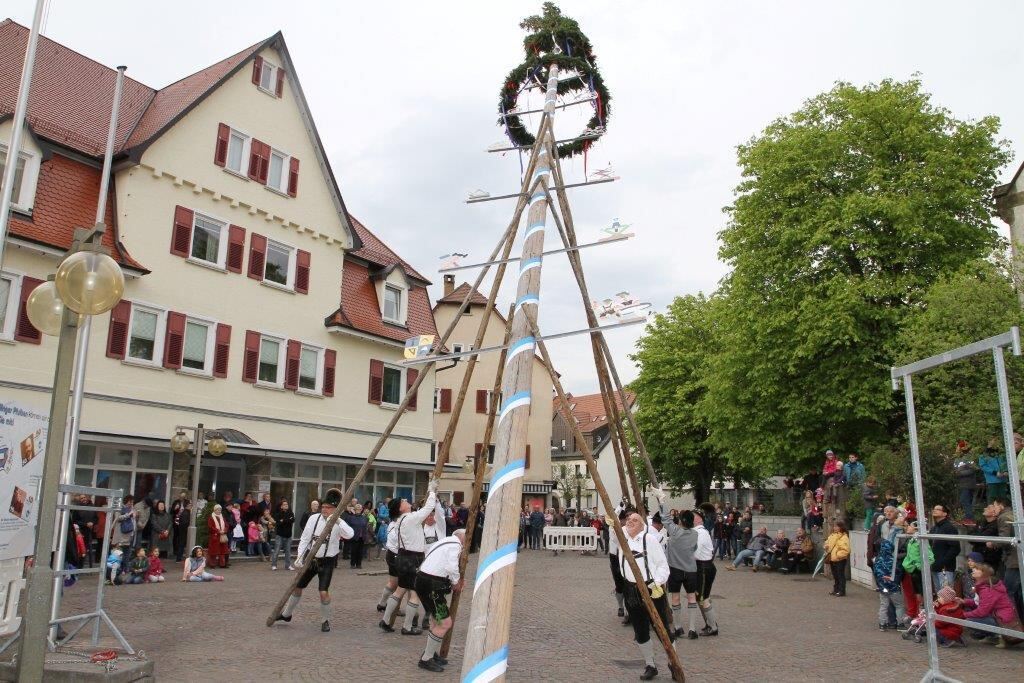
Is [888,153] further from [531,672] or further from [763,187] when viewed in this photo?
[531,672]

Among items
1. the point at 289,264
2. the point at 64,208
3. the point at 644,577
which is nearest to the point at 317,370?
the point at 289,264

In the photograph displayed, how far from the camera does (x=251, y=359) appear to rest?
25.5m

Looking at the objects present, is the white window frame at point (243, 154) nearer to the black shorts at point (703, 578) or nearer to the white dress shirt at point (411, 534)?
the white dress shirt at point (411, 534)

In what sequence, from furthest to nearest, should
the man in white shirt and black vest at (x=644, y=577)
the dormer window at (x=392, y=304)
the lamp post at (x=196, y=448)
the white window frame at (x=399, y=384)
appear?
1. the dormer window at (x=392, y=304)
2. the white window frame at (x=399, y=384)
3. the lamp post at (x=196, y=448)
4. the man in white shirt and black vest at (x=644, y=577)

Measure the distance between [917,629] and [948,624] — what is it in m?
0.53

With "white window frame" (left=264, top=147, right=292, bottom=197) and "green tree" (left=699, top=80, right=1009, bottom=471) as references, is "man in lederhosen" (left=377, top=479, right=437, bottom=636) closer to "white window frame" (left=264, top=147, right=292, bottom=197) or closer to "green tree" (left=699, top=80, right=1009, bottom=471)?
"white window frame" (left=264, top=147, right=292, bottom=197)

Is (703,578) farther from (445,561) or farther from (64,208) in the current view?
(64,208)

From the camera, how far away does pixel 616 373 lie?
404 inches

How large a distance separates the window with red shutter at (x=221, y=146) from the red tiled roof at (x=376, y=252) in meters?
6.34

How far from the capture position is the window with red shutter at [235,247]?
82.9ft

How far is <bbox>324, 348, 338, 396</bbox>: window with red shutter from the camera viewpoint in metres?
28.2

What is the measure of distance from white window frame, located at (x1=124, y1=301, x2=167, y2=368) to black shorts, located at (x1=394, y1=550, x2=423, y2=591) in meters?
13.2

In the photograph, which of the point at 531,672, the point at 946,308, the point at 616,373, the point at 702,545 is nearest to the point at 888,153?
the point at 946,308

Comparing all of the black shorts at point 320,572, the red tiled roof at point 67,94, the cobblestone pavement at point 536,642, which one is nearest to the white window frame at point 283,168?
the red tiled roof at point 67,94
